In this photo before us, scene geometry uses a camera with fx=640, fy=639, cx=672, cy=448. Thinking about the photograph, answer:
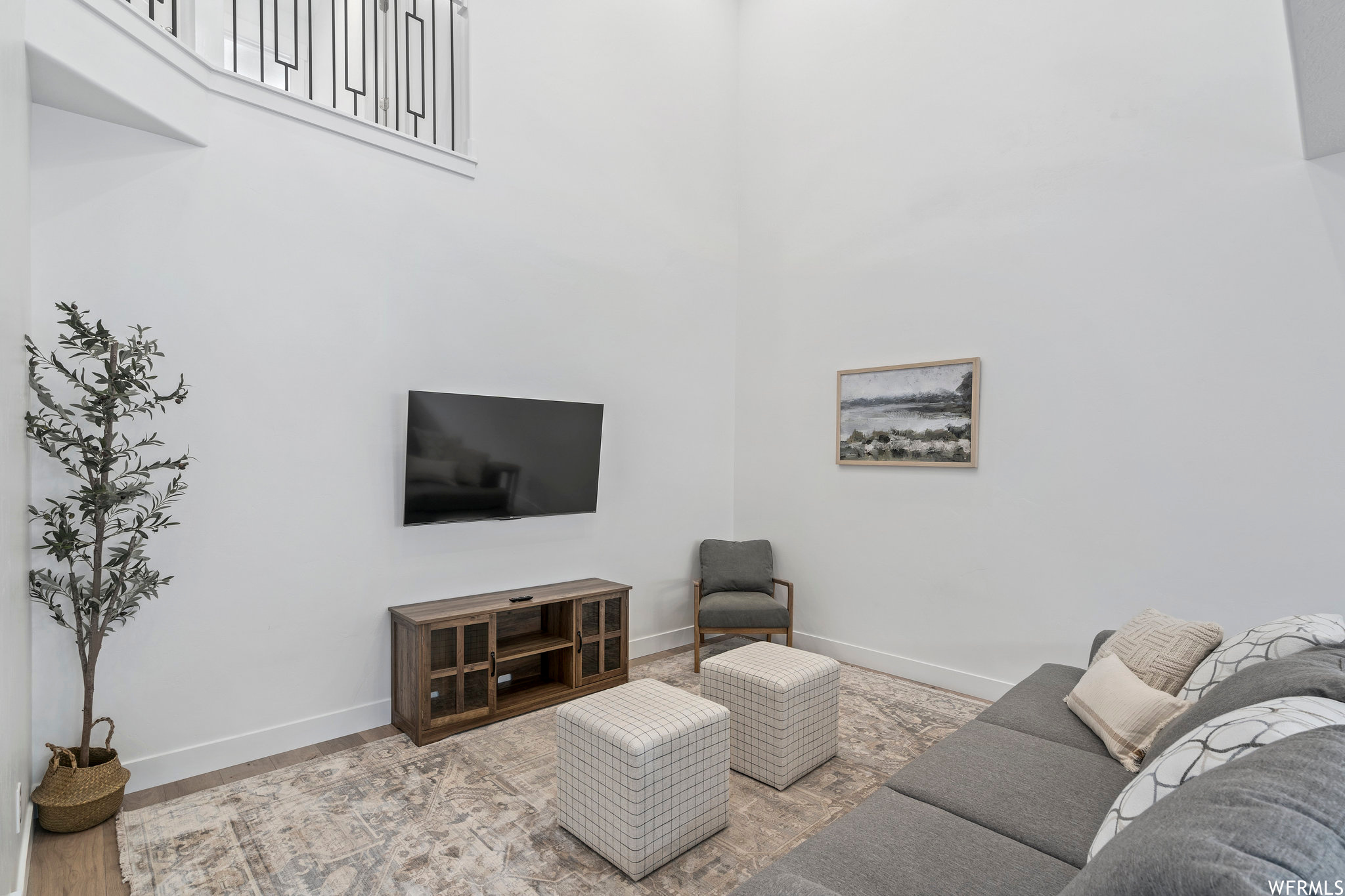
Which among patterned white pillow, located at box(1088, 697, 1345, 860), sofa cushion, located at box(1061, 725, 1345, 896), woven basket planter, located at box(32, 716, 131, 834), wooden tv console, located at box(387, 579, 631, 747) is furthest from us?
wooden tv console, located at box(387, 579, 631, 747)

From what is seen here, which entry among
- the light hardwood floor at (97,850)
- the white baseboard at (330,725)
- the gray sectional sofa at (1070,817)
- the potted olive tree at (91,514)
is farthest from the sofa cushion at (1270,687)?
the potted olive tree at (91,514)

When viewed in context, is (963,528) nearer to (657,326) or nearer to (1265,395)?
(1265,395)

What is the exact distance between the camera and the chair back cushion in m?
4.84

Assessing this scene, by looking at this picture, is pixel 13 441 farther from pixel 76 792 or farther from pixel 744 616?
pixel 744 616

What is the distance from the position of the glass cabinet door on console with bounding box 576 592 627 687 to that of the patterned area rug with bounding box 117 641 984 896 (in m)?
0.68

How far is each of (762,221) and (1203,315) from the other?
3.03m

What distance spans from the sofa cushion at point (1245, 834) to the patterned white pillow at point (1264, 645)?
1178 millimetres

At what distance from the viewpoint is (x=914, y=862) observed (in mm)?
1591

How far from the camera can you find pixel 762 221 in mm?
5223

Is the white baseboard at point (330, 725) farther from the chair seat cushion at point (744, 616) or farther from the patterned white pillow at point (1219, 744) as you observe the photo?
the patterned white pillow at point (1219, 744)

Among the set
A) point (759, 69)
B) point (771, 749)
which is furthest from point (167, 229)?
point (759, 69)

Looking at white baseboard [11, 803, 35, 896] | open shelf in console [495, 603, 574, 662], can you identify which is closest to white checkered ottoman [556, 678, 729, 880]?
open shelf in console [495, 603, 574, 662]

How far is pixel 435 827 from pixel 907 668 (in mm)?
3047

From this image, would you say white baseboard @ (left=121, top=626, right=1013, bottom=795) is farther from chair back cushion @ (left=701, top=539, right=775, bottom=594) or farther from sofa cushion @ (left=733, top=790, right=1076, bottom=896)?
sofa cushion @ (left=733, top=790, right=1076, bottom=896)
